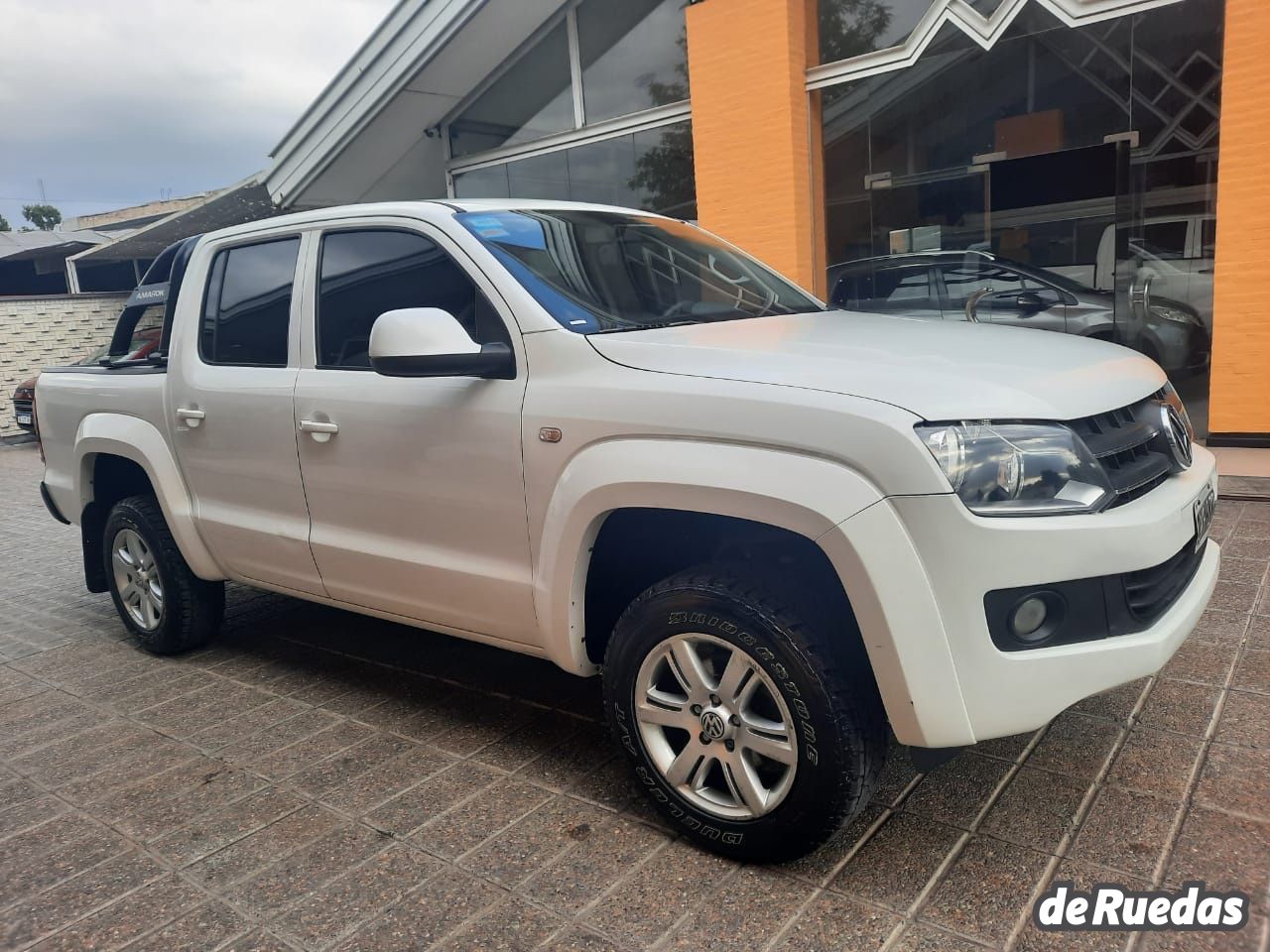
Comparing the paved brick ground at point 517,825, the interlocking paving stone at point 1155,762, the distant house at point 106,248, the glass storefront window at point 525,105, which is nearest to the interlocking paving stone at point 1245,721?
the paved brick ground at point 517,825

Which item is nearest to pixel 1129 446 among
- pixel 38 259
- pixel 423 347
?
pixel 423 347

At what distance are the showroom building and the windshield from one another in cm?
519

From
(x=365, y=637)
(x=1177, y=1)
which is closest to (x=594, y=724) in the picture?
(x=365, y=637)

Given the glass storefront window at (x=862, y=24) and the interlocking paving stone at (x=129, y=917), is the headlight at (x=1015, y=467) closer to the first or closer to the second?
the interlocking paving stone at (x=129, y=917)

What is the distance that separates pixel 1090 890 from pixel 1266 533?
11.9ft

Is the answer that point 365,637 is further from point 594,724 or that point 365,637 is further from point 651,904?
point 651,904

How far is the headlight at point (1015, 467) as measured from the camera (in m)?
2.11

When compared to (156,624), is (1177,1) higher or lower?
higher

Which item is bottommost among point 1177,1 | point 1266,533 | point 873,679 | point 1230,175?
point 1266,533

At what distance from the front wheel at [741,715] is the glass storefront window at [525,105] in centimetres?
969

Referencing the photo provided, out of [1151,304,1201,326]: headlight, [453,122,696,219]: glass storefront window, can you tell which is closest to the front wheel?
[1151,304,1201,326]: headlight

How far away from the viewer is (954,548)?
2.09 m

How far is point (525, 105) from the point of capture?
37.6 ft

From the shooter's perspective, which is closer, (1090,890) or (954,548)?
(954,548)
